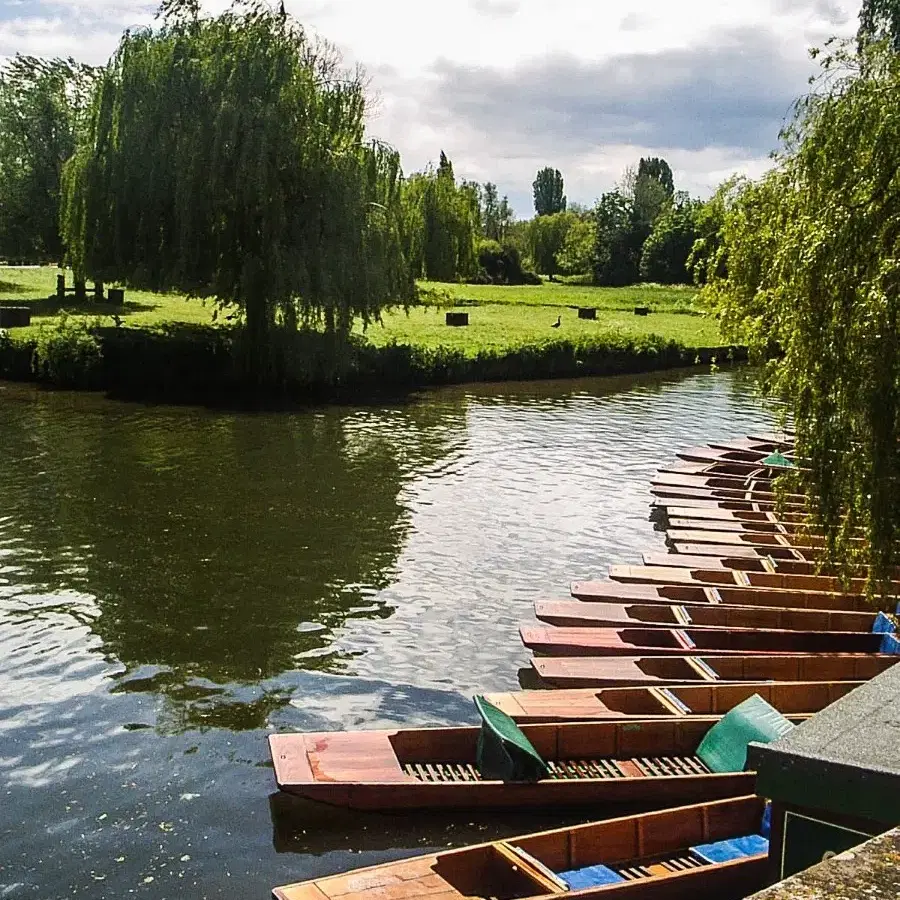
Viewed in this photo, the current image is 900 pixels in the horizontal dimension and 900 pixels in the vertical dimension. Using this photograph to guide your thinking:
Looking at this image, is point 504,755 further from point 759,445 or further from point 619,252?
point 619,252

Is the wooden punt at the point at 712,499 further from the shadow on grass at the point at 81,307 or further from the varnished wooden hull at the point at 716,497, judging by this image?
the shadow on grass at the point at 81,307

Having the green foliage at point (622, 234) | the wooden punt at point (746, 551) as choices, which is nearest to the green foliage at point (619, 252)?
the green foliage at point (622, 234)

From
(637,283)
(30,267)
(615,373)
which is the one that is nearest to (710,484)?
(615,373)

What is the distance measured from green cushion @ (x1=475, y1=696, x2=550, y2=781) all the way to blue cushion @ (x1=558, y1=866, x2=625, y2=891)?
1184mm

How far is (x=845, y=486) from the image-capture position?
333 inches

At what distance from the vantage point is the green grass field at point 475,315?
117 feet

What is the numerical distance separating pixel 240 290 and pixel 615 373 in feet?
47.7

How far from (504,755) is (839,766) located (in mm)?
3757

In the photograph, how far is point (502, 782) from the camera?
788cm

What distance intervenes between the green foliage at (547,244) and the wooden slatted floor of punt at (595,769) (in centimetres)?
8727

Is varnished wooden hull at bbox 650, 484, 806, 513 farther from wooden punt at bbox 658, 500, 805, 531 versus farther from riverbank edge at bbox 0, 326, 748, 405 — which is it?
riverbank edge at bbox 0, 326, 748, 405

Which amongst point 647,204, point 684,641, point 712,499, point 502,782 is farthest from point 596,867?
point 647,204

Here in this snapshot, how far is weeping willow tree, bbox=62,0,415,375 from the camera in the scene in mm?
Result: 27078

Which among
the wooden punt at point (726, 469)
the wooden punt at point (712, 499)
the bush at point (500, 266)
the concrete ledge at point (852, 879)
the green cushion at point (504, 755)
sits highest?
the bush at point (500, 266)
